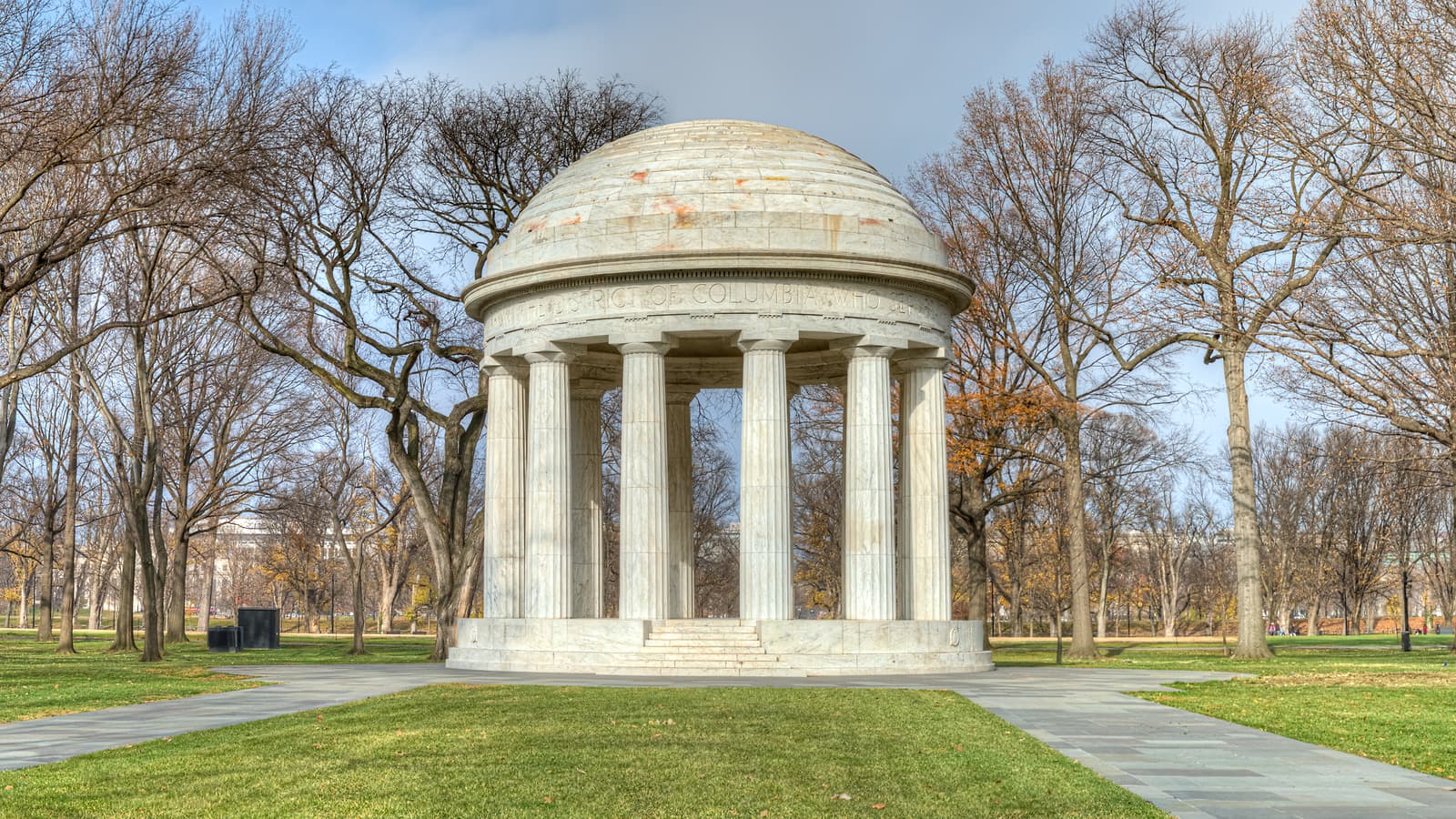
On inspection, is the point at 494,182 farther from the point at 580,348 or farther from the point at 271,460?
the point at 271,460

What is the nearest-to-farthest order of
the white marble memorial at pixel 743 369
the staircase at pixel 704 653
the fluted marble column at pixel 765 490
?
the staircase at pixel 704 653, the white marble memorial at pixel 743 369, the fluted marble column at pixel 765 490

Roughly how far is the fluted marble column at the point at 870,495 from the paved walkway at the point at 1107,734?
3750 millimetres

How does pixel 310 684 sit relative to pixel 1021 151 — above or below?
below

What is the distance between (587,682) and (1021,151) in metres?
33.4

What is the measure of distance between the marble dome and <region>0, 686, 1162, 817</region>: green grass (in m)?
18.3

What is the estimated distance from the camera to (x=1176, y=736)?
20734 millimetres

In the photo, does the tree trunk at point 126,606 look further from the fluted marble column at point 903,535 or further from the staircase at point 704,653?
the fluted marble column at point 903,535

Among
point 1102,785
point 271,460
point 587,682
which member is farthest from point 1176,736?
point 271,460

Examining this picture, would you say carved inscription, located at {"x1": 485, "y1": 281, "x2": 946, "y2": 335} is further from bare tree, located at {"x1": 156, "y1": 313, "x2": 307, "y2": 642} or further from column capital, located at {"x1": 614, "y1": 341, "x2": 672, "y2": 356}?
bare tree, located at {"x1": 156, "y1": 313, "x2": 307, "y2": 642}

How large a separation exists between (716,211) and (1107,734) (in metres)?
22.4

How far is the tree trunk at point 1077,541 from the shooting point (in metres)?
53.1

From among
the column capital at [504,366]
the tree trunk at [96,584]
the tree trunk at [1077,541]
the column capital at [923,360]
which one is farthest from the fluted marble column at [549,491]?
the tree trunk at [96,584]

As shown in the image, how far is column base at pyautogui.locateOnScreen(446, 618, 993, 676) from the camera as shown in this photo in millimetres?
37000

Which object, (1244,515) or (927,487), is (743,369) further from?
(1244,515)
